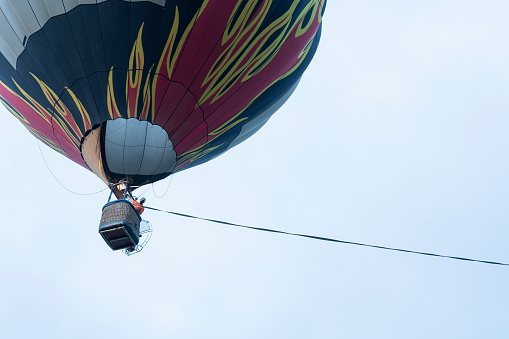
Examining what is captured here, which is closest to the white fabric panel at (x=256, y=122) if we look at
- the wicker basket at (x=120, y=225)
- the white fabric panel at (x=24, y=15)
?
the wicker basket at (x=120, y=225)

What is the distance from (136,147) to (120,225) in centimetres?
110

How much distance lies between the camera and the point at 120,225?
8.11 meters

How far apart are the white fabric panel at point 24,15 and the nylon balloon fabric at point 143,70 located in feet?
0.04

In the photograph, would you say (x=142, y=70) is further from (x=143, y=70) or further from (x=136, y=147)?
(x=136, y=147)

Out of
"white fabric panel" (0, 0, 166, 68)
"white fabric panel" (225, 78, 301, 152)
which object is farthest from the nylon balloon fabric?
"white fabric panel" (225, 78, 301, 152)

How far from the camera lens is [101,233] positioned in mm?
8219

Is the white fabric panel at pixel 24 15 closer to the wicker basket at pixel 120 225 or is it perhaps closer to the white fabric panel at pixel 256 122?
the wicker basket at pixel 120 225

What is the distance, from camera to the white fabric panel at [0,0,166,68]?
294 inches

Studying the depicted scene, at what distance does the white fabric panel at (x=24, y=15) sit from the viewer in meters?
7.48

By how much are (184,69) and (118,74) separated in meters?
0.82

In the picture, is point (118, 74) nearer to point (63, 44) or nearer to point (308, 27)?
point (63, 44)

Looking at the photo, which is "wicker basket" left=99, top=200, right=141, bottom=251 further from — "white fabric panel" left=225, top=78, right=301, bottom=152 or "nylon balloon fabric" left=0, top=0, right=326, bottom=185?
"white fabric panel" left=225, top=78, right=301, bottom=152

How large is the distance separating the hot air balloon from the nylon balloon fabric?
1 centimetres

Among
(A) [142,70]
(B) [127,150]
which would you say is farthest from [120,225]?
(A) [142,70]
